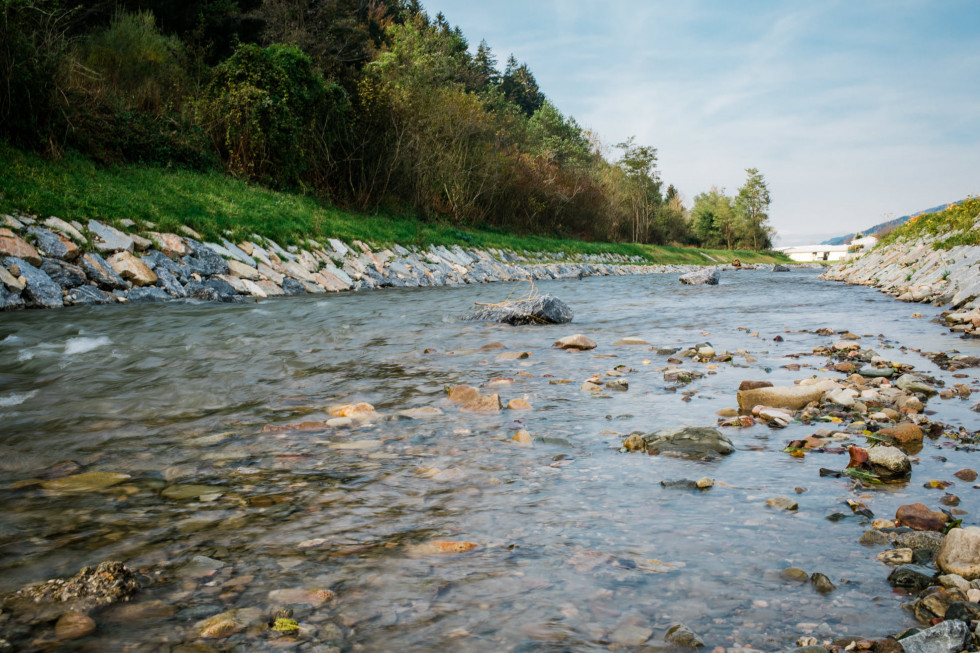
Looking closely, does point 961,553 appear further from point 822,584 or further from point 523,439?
point 523,439

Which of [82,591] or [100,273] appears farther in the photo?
[100,273]

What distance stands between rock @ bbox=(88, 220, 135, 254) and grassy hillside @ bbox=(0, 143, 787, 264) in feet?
0.96

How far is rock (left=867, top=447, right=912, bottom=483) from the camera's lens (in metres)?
2.63

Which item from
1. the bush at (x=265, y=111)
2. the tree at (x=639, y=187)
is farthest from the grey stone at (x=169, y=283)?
the tree at (x=639, y=187)

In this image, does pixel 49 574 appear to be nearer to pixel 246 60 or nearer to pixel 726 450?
pixel 726 450

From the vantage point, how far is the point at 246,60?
1898cm

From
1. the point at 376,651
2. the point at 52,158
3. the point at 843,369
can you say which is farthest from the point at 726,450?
the point at 52,158

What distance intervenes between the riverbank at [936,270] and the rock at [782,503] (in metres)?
5.93

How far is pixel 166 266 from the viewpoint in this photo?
10938 millimetres

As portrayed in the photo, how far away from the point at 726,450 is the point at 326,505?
196cm

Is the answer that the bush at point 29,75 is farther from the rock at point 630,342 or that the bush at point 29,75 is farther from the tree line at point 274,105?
the rock at point 630,342

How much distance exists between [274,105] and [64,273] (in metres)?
11.0

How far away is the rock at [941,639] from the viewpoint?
141 cm

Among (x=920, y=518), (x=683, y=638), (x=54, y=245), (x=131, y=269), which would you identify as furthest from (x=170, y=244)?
(x=920, y=518)
